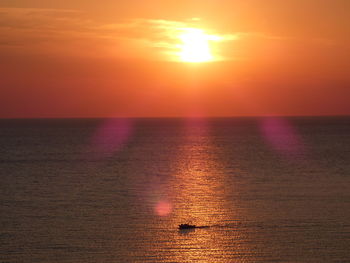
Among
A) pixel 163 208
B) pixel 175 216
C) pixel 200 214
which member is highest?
pixel 163 208

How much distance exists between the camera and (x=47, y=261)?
92.7 ft

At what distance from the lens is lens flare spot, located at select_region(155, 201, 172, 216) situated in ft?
134

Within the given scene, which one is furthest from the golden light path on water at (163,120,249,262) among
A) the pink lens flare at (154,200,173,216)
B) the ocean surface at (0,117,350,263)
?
the pink lens flare at (154,200,173,216)

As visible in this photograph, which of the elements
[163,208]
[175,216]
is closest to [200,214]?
[175,216]

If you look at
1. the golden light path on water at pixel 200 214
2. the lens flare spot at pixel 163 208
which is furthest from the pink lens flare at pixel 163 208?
the golden light path on water at pixel 200 214

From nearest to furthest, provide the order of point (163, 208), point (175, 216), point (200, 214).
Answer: point (175, 216) < point (200, 214) < point (163, 208)

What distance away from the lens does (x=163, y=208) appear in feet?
142

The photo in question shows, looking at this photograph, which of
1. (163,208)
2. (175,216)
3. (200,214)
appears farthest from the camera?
(163,208)

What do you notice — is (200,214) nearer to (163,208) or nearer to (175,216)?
(175,216)

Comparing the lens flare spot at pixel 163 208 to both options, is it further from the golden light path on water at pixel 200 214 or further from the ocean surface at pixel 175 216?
the golden light path on water at pixel 200 214

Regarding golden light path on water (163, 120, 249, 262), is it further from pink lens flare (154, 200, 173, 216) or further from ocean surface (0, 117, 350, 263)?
pink lens flare (154, 200, 173, 216)

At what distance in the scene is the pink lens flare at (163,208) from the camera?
41.0 meters

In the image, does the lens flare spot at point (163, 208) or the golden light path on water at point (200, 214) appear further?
the lens flare spot at point (163, 208)

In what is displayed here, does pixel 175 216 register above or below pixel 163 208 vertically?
below
